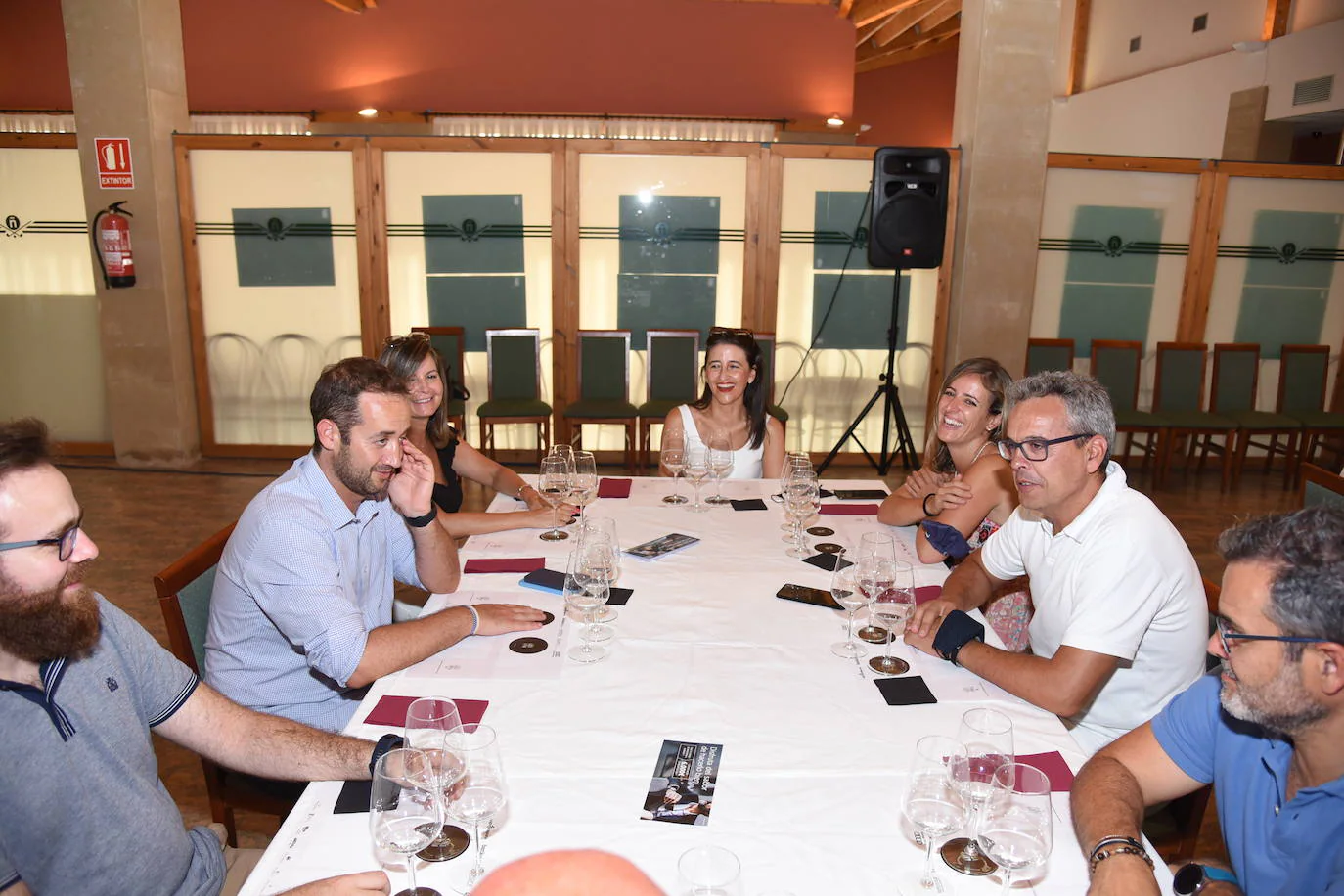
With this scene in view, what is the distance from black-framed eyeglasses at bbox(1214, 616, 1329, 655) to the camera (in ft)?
4.42

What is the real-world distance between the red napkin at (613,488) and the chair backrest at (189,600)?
4.75 feet

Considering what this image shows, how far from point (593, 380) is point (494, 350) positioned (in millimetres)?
785

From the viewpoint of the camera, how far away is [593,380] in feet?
22.6

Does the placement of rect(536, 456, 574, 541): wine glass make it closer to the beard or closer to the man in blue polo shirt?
the beard

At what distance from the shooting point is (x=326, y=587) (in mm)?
2043

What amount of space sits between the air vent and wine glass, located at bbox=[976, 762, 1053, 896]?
8.89 metres

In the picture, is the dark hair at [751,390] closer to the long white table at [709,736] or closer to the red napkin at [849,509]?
the red napkin at [849,509]

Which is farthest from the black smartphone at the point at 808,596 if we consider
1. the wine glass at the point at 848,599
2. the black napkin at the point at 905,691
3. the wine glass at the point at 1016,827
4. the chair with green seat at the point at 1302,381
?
the chair with green seat at the point at 1302,381

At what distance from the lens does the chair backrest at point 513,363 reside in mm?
6887

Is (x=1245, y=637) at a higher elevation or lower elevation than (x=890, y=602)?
higher

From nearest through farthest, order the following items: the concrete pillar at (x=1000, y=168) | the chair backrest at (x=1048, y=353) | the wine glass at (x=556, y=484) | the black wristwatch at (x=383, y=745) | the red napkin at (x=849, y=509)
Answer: the black wristwatch at (x=383, y=745) < the wine glass at (x=556, y=484) < the red napkin at (x=849, y=509) < the concrete pillar at (x=1000, y=168) < the chair backrest at (x=1048, y=353)

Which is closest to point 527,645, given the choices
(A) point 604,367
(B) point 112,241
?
(A) point 604,367

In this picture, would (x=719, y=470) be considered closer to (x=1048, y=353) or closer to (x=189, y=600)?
(x=189, y=600)

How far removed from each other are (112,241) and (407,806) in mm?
6747
